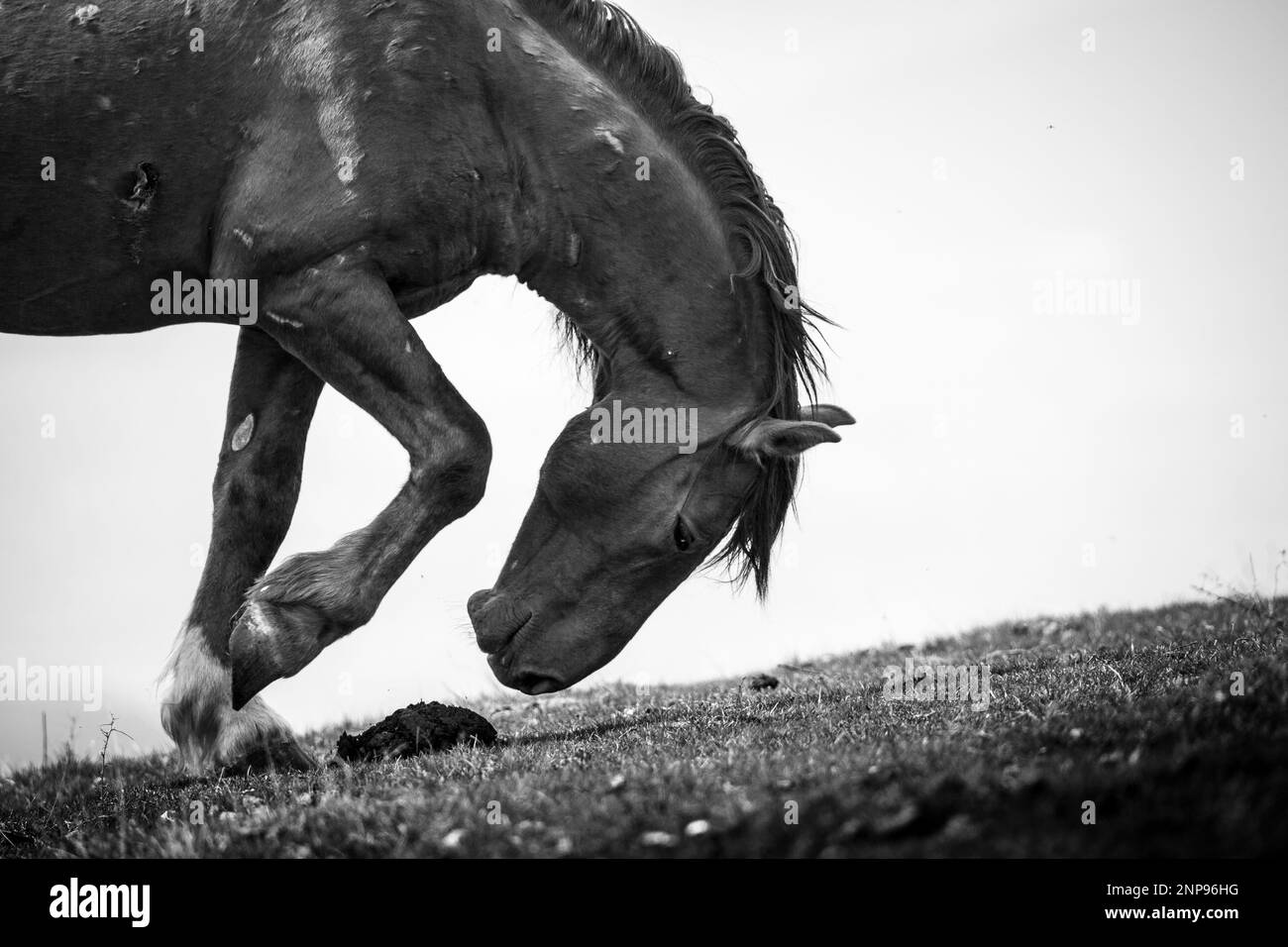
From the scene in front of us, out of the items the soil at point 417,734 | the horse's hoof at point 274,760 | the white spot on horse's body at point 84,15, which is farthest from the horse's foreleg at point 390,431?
the white spot on horse's body at point 84,15

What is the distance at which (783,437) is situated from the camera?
6.57 meters

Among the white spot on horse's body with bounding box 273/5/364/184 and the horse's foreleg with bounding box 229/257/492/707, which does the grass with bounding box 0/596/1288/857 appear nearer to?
the horse's foreleg with bounding box 229/257/492/707

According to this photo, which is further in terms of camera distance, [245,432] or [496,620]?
[245,432]

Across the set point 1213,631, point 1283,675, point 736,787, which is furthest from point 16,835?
point 1213,631

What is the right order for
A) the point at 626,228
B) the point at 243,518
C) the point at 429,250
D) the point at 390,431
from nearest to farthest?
the point at 390,431
the point at 429,250
the point at 626,228
the point at 243,518

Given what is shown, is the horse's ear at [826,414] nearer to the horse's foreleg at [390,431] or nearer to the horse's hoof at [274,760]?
the horse's foreleg at [390,431]

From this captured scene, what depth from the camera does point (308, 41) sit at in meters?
6.47

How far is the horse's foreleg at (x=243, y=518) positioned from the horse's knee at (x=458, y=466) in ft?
5.82

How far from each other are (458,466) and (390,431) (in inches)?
17.2

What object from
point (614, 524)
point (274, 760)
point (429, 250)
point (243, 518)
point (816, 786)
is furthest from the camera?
point (243, 518)

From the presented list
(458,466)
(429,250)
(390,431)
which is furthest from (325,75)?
(458,466)

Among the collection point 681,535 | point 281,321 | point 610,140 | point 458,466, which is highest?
point 610,140

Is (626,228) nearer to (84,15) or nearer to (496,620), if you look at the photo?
(496,620)
